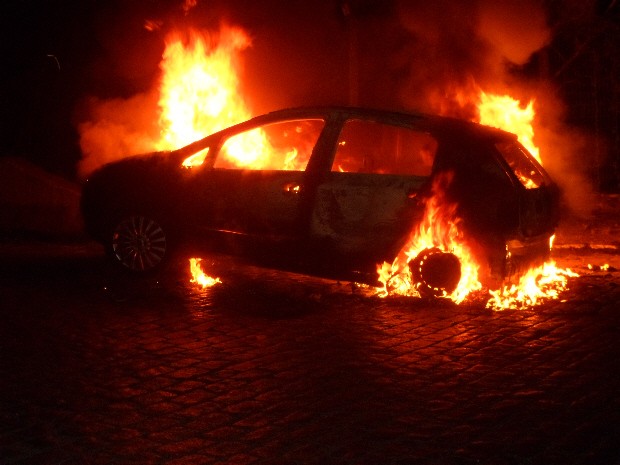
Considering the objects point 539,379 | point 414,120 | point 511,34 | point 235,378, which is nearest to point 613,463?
point 539,379

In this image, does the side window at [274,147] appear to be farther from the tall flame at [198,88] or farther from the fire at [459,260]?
the tall flame at [198,88]

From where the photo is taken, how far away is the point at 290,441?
4.82 meters

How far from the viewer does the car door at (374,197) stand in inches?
324

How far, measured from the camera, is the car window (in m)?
8.37

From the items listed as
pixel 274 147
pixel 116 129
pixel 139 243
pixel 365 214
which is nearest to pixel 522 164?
pixel 365 214

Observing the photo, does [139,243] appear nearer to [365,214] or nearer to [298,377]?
[365,214]

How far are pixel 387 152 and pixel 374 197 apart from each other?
1.49ft

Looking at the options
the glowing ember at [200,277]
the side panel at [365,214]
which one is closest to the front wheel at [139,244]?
the glowing ember at [200,277]

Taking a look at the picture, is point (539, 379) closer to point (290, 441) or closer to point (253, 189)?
point (290, 441)

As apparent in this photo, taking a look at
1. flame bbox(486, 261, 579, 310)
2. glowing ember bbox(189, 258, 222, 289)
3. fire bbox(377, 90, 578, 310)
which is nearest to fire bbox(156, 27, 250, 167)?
glowing ember bbox(189, 258, 222, 289)

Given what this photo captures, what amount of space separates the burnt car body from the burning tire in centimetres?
24

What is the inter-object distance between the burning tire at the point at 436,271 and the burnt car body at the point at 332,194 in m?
0.24

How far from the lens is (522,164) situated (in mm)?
8523

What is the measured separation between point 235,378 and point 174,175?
3.72 metres
